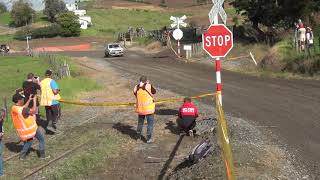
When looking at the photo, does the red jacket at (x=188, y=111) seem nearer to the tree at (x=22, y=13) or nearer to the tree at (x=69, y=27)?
the tree at (x=69, y=27)

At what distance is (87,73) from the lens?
3644 cm

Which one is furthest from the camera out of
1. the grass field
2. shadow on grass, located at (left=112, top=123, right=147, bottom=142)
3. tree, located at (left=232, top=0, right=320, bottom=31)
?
tree, located at (left=232, top=0, right=320, bottom=31)

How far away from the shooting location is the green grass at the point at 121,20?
101700 mm

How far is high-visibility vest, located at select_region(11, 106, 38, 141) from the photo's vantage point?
543 inches

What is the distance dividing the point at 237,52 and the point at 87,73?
1148 centimetres

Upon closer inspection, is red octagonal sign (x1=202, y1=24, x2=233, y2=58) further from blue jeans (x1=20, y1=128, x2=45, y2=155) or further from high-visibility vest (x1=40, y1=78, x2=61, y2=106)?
high-visibility vest (x1=40, y1=78, x2=61, y2=106)

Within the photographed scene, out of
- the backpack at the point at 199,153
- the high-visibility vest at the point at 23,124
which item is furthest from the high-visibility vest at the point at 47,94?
the backpack at the point at 199,153

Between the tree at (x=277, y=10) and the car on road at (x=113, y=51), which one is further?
the car on road at (x=113, y=51)

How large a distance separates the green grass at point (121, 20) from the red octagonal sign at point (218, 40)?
84.7 metres

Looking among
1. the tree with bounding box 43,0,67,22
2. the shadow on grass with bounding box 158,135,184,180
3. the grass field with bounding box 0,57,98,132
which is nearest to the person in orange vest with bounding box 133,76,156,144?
the shadow on grass with bounding box 158,135,184,180

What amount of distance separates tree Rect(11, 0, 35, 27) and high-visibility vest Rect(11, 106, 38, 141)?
10604cm

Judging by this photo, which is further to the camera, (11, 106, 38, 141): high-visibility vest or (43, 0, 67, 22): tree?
(43, 0, 67, 22): tree

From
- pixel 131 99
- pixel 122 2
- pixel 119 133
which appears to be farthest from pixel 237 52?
pixel 122 2

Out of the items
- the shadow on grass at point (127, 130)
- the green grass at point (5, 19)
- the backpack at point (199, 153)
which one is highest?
the green grass at point (5, 19)
